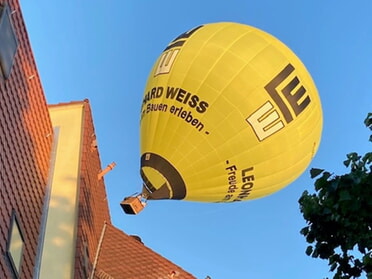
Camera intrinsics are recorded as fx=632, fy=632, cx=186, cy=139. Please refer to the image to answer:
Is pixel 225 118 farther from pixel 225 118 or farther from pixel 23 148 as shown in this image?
pixel 23 148

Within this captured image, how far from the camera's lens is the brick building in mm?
10320

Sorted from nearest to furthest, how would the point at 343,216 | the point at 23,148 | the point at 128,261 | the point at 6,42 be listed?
the point at 343,216
the point at 6,42
the point at 23,148
the point at 128,261

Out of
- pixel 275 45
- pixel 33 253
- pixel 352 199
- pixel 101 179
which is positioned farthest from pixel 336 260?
pixel 101 179

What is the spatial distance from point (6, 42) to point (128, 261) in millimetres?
8772

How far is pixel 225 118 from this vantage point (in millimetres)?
13758

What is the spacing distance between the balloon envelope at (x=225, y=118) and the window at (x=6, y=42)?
4.58m

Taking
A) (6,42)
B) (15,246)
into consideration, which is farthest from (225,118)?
(15,246)

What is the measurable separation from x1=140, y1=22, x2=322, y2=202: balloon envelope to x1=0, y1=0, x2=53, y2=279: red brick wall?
275 cm

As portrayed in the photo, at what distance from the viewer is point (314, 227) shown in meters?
7.73

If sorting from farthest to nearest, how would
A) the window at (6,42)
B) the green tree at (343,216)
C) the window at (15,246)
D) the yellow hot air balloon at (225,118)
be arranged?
the yellow hot air balloon at (225,118) → the window at (15,246) → the window at (6,42) → the green tree at (343,216)

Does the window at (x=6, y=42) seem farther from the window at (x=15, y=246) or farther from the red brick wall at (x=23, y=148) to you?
the window at (x=15, y=246)

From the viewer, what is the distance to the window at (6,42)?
10031 millimetres

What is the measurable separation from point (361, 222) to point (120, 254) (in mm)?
11179

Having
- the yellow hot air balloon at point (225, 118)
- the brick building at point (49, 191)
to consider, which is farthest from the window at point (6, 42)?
the yellow hot air balloon at point (225, 118)
